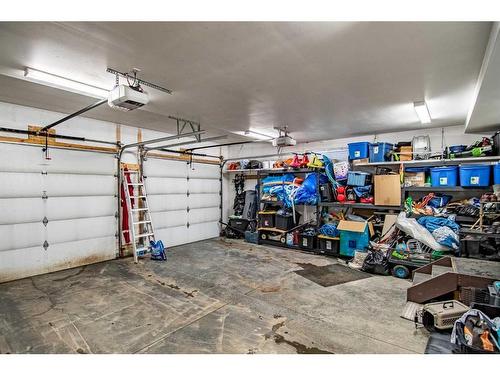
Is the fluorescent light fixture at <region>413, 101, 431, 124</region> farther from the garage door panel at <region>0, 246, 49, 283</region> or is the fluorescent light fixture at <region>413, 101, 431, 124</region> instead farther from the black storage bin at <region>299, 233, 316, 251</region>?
the garage door panel at <region>0, 246, 49, 283</region>

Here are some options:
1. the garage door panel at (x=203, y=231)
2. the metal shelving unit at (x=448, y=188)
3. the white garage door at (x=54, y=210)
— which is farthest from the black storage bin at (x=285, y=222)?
the white garage door at (x=54, y=210)

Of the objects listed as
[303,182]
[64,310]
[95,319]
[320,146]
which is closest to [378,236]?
[303,182]

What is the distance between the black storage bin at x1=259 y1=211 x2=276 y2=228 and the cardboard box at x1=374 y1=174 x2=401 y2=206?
2.52 meters

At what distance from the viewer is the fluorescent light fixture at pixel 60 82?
2.80 meters

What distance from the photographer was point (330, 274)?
4484 mm

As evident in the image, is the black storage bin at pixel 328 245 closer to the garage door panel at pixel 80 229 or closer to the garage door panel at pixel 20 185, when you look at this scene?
the garage door panel at pixel 80 229

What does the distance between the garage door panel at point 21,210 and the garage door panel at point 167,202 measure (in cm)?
212

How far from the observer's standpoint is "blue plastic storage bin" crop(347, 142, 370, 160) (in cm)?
551

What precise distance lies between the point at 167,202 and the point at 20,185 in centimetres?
287

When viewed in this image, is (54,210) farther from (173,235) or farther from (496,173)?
(496,173)

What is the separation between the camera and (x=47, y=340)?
2.52 metres

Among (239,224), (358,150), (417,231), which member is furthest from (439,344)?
(239,224)

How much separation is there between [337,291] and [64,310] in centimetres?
361
